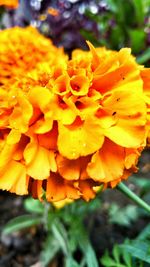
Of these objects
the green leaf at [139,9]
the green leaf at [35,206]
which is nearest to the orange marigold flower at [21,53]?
the green leaf at [35,206]

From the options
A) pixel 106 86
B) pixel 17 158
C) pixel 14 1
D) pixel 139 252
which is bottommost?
pixel 139 252

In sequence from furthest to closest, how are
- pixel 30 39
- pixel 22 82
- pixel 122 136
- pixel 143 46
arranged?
pixel 143 46 → pixel 30 39 → pixel 22 82 → pixel 122 136

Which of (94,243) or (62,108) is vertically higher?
(62,108)

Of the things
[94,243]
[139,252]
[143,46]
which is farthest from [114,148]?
[143,46]

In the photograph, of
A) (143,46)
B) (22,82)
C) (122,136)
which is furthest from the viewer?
(143,46)

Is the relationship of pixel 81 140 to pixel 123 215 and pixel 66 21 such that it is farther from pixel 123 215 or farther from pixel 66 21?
pixel 66 21

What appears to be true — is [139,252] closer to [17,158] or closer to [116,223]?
[17,158]

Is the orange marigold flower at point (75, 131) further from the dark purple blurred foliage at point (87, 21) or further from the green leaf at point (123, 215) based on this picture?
the dark purple blurred foliage at point (87, 21)

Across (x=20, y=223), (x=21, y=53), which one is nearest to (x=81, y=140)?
(x=21, y=53)
